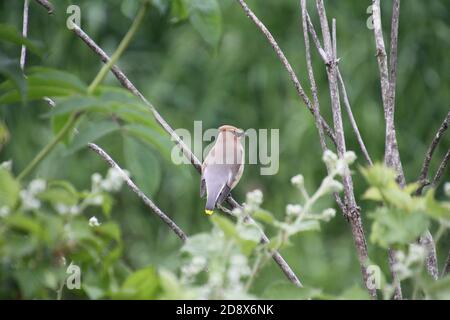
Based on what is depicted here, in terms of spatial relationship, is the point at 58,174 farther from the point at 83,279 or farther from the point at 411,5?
the point at 83,279

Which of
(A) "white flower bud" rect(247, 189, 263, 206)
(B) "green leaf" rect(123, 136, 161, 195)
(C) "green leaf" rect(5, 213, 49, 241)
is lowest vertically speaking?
(C) "green leaf" rect(5, 213, 49, 241)

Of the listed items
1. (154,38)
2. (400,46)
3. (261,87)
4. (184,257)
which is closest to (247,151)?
(261,87)

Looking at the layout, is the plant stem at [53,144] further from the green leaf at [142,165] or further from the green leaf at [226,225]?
the green leaf at [226,225]

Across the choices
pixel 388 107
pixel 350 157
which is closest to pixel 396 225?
pixel 350 157

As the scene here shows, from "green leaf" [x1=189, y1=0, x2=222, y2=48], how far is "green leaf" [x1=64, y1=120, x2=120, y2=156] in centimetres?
25

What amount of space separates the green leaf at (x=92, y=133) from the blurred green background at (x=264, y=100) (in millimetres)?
5118

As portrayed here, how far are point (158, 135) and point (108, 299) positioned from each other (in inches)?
10.2

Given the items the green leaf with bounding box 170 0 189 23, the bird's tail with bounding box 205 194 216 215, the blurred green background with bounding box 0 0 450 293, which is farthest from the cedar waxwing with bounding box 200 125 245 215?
the green leaf with bounding box 170 0 189 23

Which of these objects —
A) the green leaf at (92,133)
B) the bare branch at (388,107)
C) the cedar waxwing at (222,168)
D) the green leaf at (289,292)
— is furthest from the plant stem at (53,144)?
the cedar waxwing at (222,168)

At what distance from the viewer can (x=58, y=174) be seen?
253 inches

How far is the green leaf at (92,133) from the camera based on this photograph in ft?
3.72

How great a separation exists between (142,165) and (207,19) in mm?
307

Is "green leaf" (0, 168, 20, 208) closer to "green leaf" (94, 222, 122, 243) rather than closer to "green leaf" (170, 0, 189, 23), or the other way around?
"green leaf" (94, 222, 122, 243)

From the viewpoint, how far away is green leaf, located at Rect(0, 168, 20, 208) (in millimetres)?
1022
